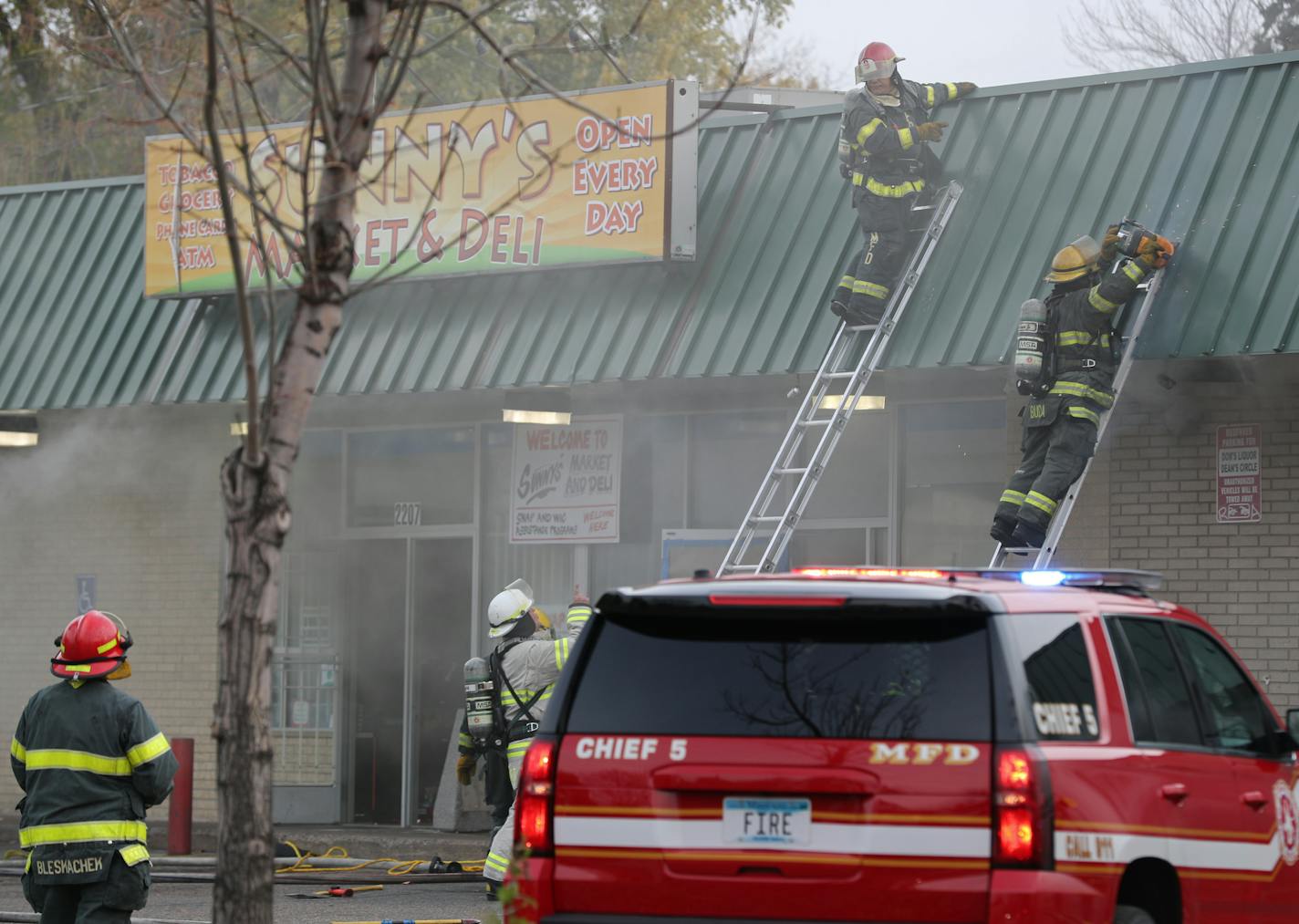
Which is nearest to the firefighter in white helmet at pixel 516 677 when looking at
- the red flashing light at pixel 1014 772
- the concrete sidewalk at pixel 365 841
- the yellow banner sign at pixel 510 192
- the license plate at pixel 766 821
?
the yellow banner sign at pixel 510 192

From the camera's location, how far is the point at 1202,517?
12641 millimetres

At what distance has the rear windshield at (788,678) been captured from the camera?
19.1 ft

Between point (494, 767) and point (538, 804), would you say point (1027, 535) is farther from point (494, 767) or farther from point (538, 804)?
point (538, 804)

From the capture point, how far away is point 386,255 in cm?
1502

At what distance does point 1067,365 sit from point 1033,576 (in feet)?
16.6

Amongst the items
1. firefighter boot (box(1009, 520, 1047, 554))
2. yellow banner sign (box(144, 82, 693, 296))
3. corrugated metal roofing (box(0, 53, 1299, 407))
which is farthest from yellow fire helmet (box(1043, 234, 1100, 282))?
yellow banner sign (box(144, 82, 693, 296))

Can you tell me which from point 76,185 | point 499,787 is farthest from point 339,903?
point 76,185

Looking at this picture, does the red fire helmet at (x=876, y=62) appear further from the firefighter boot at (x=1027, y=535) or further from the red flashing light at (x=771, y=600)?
the red flashing light at (x=771, y=600)

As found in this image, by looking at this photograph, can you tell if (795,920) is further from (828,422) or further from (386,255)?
(386,255)

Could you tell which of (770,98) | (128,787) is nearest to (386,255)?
(770,98)

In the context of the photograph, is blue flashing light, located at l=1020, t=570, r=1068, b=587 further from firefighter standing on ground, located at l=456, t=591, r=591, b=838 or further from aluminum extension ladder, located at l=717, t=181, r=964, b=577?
aluminum extension ladder, located at l=717, t=181, r=964, b=577

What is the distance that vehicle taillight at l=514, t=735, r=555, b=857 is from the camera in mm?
6211

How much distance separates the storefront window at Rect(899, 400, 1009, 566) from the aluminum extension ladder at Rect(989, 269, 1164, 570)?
6.21ft

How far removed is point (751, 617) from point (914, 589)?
51cm
